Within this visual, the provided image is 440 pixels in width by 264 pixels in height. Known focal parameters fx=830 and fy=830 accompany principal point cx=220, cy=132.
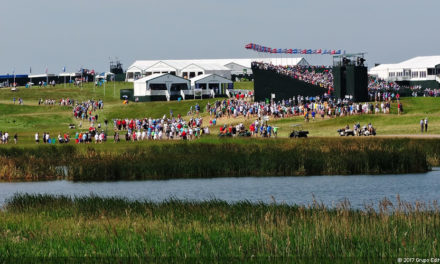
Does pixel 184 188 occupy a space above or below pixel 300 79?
below

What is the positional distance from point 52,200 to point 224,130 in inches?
1752

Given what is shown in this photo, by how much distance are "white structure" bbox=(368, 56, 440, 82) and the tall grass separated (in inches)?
3382

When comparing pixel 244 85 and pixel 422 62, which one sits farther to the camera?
pixel 244 85

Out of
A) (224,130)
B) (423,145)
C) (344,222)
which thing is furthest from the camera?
(224,130)

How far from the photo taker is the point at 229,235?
952 inches

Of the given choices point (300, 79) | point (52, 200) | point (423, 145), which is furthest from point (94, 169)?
point (300, 79)

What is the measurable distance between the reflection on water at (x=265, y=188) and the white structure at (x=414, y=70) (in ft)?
301

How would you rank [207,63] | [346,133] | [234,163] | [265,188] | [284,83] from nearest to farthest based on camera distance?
1. [265,188]
2. [234,163]
3. [346,133]
4. [284,83]
5. [207,63]

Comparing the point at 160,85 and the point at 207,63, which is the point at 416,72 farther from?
the point at 160,85

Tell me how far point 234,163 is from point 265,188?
21.1 feet

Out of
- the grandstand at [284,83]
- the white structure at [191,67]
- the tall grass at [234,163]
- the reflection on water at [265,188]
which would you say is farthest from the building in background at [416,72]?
the reflection on water at [265,188]

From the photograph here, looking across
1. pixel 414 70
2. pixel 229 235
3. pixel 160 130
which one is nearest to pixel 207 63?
pixel 414 70

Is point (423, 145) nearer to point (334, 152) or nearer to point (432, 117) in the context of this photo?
point (334, 152)

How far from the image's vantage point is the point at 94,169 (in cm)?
4859
